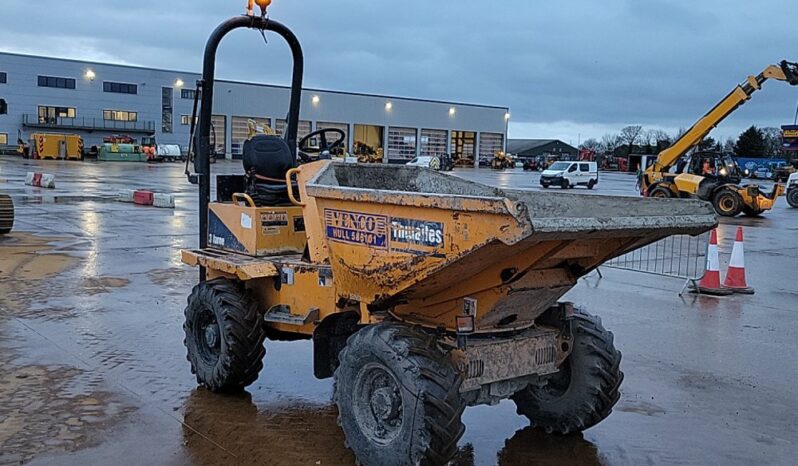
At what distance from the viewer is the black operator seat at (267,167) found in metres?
5.73

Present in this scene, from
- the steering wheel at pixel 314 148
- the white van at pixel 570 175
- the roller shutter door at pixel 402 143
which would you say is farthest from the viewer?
the roller shutter door at pixel 402 143

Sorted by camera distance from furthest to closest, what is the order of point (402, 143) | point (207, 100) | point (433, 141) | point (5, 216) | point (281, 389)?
point (433, 141) < point (402, 143) < point (5, 216) < point (207, 100) < point (281, 389)

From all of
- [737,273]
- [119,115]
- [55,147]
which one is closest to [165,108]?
[119,115]

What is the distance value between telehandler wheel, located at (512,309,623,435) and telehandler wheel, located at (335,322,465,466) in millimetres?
1085

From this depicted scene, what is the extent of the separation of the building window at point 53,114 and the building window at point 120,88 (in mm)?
3893

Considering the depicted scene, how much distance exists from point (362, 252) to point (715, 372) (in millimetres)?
3826

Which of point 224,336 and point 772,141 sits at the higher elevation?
point 772,141

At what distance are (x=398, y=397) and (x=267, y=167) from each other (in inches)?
90.3

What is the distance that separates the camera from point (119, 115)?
7381 centimetres

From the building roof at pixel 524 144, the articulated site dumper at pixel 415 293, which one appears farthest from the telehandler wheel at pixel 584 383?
the building roof at pixel 524 144

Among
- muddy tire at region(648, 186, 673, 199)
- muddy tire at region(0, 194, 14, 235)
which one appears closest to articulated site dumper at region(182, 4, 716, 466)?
muddy tire at region(0, 194, 14, 235)

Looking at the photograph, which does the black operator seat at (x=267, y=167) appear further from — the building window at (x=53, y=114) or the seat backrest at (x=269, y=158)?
the building window at (x=53, y=114)

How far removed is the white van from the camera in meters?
43.3

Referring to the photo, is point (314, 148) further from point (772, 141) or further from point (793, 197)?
point (772, 141)
